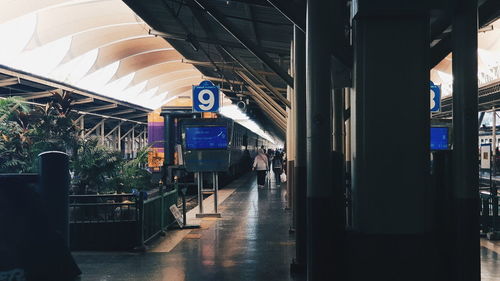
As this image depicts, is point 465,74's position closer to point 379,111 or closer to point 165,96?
point 379,111

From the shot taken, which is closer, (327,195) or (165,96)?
(327,195)

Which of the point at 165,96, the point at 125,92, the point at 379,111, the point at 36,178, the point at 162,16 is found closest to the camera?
the point at 379,111

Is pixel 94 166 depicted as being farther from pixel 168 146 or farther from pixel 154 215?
pixel 168 146

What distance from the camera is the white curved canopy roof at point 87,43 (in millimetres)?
21656

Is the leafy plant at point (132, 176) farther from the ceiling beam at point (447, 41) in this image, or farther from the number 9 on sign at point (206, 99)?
the ceiling beam at point (447, 41)

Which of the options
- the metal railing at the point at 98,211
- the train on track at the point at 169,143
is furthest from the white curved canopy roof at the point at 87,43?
the metal railing at the point at 98,211

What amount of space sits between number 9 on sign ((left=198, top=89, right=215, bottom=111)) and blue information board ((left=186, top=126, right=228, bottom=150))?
1190 mm

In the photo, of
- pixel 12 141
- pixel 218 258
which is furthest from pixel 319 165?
pixel 12 141

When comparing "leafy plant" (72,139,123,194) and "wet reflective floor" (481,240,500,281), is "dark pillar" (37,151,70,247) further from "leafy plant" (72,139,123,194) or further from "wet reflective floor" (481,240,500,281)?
"wet reflective floor" (481,240,500,281)

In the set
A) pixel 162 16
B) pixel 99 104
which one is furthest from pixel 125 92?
pixel 162 16

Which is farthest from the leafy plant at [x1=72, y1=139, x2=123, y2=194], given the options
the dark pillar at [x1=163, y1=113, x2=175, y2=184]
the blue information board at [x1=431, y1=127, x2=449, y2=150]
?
the dark pillar at [x1=163, y1=113, x2=175, y2=184]

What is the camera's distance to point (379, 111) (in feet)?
9.84

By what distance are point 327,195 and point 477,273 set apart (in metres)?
1.15

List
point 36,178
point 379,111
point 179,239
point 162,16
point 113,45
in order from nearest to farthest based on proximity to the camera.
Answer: point 379,111
point 36,178
point 179,239
point 162,16
point 113,45
